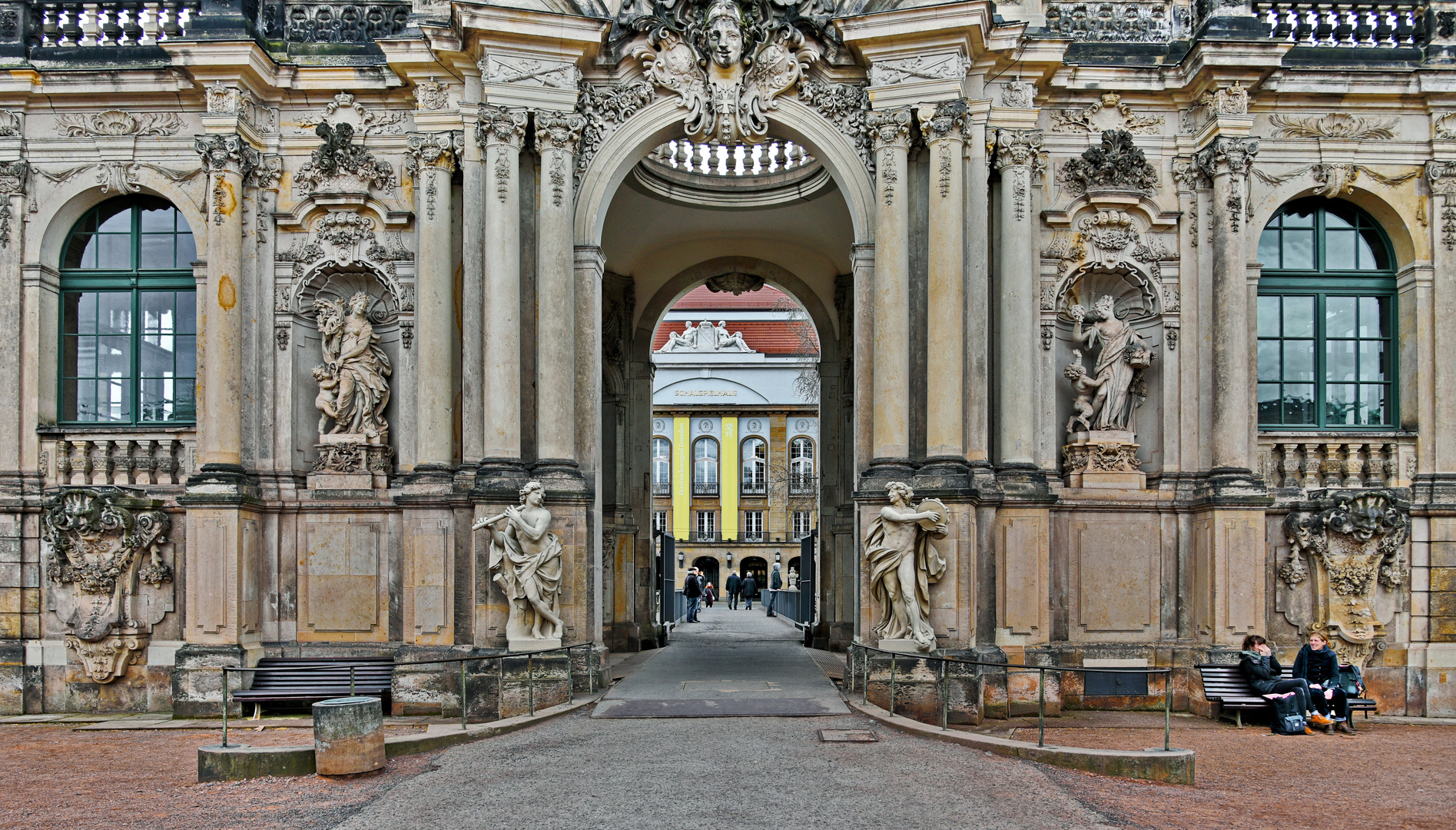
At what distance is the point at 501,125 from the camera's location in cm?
1362

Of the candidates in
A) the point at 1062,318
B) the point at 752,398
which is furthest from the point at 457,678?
the point at 752,398

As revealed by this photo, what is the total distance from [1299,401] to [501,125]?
10476mm

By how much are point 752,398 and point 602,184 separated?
39426 mm

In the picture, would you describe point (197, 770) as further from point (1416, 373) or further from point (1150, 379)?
point (1416, 373)

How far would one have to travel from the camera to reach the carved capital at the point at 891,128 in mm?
13641

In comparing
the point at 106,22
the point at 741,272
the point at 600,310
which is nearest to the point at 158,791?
the point at 600,310

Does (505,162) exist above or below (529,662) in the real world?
above

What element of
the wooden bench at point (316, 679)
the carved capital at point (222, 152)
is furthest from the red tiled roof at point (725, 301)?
the wooden bench at point (316, 679)

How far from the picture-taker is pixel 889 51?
1373cm

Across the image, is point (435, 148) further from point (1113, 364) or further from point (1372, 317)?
point (1372, 317)

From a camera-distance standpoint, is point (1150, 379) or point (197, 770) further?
point (1150, 379)

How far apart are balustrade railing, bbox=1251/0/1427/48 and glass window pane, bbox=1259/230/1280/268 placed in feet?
7.59

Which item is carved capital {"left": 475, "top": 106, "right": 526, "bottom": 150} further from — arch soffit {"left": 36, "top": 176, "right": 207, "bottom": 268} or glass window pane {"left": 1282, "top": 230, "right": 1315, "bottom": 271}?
glass window pane {"left": 1282, "top": 230, "right": 1315, "bottom": 271}

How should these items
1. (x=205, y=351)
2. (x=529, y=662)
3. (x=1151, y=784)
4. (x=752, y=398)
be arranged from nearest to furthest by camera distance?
(x=1151, y=784) → (x=529, y=662) → (x=205, y=351) → (x=752, y=398)
